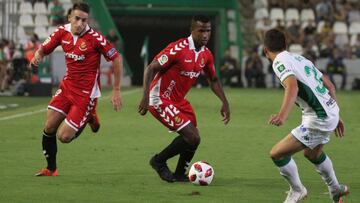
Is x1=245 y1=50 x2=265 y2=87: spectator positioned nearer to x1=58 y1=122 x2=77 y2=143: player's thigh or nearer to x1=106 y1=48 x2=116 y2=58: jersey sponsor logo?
x1=106 y1=48 x2=116 y2=58: jersey sponsor logo

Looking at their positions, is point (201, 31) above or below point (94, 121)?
above

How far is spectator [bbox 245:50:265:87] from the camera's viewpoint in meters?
39.6

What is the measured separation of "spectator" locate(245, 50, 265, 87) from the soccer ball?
27.7m

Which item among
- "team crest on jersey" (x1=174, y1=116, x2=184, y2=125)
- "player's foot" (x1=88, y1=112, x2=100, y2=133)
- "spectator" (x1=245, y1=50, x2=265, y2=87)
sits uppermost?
"team crest on jersey" (x1=174, y1=116, x2=184, y2=125)

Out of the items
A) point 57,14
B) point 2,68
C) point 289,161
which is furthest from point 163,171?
point 57,14

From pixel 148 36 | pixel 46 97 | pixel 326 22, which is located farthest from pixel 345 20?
pixel 46 97

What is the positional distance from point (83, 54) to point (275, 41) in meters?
3.20

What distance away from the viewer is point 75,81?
12.7 m

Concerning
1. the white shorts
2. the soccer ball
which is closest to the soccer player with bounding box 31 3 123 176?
the soccer ball

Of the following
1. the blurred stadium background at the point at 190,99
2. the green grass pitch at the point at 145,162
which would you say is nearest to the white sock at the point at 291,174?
the green grass pitch at the point at 145,162

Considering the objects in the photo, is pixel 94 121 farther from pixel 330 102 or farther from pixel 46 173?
pixel 330 102

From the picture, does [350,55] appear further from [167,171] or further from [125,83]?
[167,171]

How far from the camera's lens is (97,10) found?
3975cm

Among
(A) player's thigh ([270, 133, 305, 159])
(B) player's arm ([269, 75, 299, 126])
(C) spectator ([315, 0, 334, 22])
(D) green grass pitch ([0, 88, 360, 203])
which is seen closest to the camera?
(B) player's arm ([269, 75, 299, 126])
